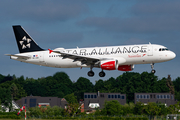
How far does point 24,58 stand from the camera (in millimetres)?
66938

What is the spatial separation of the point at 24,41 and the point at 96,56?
16494mm

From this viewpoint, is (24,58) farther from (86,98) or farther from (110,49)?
(86,98)

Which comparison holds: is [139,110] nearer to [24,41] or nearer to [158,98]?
[158,98]

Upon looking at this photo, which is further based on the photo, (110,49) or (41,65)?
(41,65)

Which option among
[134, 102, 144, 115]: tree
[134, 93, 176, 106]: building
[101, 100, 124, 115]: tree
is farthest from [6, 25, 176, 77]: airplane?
[134, 93, 176, 106]: building

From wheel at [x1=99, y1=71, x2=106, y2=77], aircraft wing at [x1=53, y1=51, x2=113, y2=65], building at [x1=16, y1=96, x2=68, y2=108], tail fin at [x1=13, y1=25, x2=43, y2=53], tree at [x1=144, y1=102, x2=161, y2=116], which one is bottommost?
tree at [x1=144, y1=102, x2=161, y2=116]

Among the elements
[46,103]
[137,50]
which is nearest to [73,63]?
[137,50]

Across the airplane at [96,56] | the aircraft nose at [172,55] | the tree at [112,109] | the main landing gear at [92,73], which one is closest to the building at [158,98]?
the tree at [112,109]

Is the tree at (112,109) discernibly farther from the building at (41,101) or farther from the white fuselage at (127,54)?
the building at (41,101)

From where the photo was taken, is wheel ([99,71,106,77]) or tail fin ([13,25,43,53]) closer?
wheel ([99,71,106,77])

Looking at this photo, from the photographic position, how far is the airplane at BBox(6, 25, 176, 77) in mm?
59344

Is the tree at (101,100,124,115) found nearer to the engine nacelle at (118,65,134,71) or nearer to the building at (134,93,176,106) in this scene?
the engine nacelle at (118,65,134,71)

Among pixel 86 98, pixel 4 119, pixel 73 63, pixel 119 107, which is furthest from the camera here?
pixel 86 98

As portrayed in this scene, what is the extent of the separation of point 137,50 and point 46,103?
308ft
